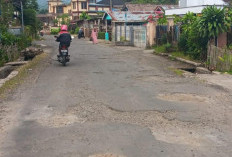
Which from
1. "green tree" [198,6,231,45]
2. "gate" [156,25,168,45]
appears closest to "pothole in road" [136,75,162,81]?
"green tree" [198,6,231,45]

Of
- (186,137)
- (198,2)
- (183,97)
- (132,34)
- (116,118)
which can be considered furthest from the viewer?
(198,2)

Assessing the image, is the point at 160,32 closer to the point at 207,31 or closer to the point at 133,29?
the point at 133,29

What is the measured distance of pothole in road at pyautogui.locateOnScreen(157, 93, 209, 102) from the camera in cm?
764

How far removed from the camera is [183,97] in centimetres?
786

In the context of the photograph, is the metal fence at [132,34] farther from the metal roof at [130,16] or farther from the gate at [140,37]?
the metal roof at [130,16]

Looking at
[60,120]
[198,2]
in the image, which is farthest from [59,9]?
[60,120]

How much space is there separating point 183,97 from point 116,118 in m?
2.40

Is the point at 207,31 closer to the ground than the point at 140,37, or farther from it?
farther from it

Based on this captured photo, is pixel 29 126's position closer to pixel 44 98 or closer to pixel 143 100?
pixel 44 98

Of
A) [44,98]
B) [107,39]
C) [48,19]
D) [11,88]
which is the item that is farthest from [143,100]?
[48,19]

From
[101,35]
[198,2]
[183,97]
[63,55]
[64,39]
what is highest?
[198,2]

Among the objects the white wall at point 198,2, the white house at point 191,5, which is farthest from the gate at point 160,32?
the white wall at point 198,2

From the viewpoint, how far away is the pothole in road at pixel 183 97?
25.1 feet

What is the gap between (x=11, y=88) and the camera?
9062 millimetres
